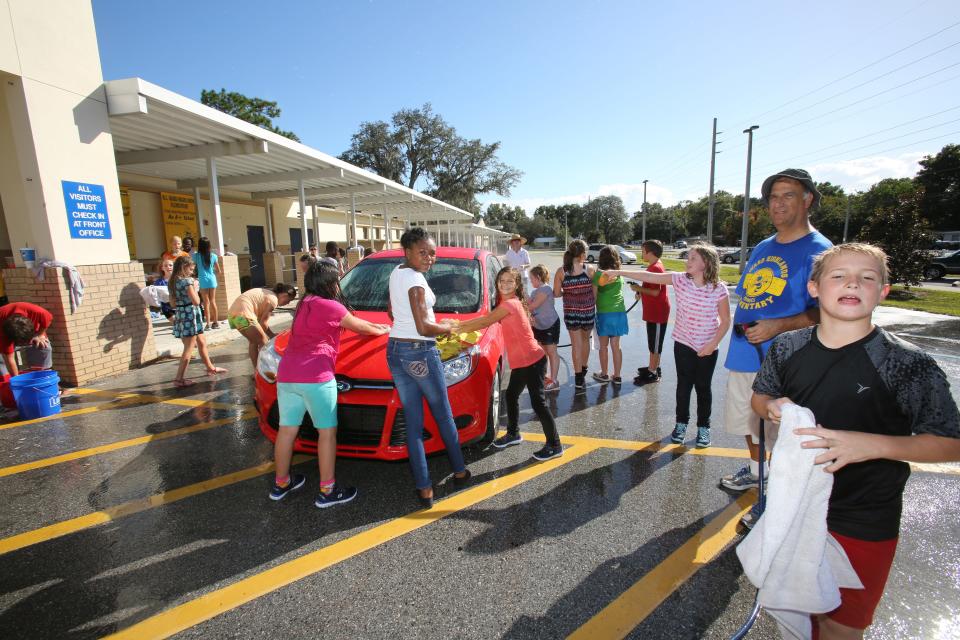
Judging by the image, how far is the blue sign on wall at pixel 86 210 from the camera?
19.0ft

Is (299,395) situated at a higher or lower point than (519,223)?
lower

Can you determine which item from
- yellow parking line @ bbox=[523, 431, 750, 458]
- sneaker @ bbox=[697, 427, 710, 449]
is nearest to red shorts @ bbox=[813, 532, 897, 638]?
yellow parking line @ bbox=[523, 431, 750, 458]

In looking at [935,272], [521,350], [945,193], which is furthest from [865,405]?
[945,193]

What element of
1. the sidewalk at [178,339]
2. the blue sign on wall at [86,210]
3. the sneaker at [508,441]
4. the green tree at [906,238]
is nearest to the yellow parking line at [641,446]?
the sneaker at [508,441]

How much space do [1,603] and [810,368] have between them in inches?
144

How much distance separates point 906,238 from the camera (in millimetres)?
15875

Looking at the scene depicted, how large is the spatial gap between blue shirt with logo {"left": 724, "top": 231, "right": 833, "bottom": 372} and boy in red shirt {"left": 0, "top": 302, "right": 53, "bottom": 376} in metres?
6.44

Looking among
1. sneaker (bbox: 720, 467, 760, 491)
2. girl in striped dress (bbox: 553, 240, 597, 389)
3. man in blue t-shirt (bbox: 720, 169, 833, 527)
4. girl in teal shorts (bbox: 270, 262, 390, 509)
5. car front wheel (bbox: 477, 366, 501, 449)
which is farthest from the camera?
girl in striped dress (bbox: 553, 240, 597, 389)

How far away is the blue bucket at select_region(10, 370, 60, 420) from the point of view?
453 cm

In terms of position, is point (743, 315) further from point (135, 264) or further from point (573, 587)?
point (135, 264)

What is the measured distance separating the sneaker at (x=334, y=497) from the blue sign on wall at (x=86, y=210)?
5394 millimetres

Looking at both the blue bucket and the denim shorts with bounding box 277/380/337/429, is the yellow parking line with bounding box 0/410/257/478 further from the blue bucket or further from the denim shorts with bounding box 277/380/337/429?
the denim shorts with bounding box 277/380/337/429

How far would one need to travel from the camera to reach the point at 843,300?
1.48m

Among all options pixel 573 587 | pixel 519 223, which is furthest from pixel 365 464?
pixel 519 223
